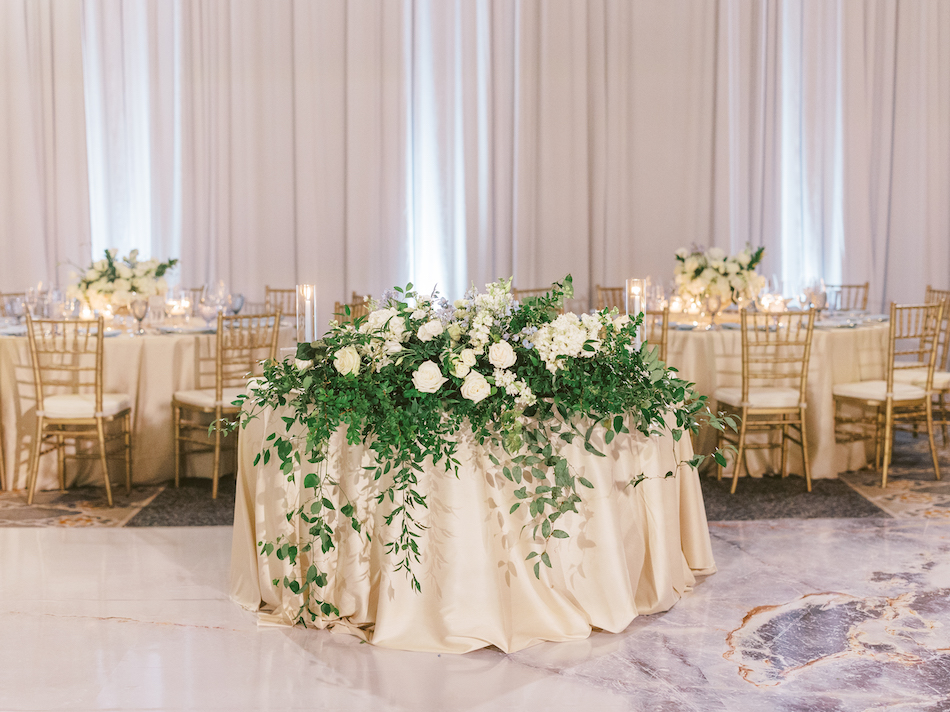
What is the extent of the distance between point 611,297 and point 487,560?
516 centimetres

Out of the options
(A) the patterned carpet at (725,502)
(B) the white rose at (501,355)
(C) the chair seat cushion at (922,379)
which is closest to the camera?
(B) the white rose at (501,355)

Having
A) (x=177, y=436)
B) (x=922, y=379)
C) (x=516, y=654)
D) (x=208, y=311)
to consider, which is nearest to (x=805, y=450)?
(x=922, y=379)

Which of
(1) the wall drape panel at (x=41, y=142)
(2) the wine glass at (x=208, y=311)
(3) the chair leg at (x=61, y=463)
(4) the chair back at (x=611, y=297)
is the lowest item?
(3) the chair leg at (x=61, y=463)

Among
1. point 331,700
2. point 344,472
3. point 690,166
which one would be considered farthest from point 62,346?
point 690,166

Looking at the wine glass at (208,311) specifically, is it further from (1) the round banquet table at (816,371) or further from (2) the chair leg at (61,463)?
(1) the round banquet table at (816,371)

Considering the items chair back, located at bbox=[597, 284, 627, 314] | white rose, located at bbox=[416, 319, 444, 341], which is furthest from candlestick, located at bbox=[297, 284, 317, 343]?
chair back, located at bbox=[597, 284, 627, 314]

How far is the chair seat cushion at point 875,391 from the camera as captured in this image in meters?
5.03

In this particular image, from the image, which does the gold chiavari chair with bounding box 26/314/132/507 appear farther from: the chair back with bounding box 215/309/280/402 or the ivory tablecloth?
the ivory tablecloth

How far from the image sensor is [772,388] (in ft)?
16.7

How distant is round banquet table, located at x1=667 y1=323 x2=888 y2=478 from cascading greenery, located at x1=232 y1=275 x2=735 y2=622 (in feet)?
7.44

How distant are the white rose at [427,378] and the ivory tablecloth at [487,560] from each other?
265 millimetres

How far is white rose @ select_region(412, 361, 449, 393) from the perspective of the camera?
9.07ft

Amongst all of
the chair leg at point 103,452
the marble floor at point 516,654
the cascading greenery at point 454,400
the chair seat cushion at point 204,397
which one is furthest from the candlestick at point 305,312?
the chair leg at point 103,452

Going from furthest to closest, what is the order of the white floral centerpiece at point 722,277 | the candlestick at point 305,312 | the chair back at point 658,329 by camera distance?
1. the white floral centerpiece at point 722,277
2. the chair back at point 658,329
3. the candlestick at point 305,312
